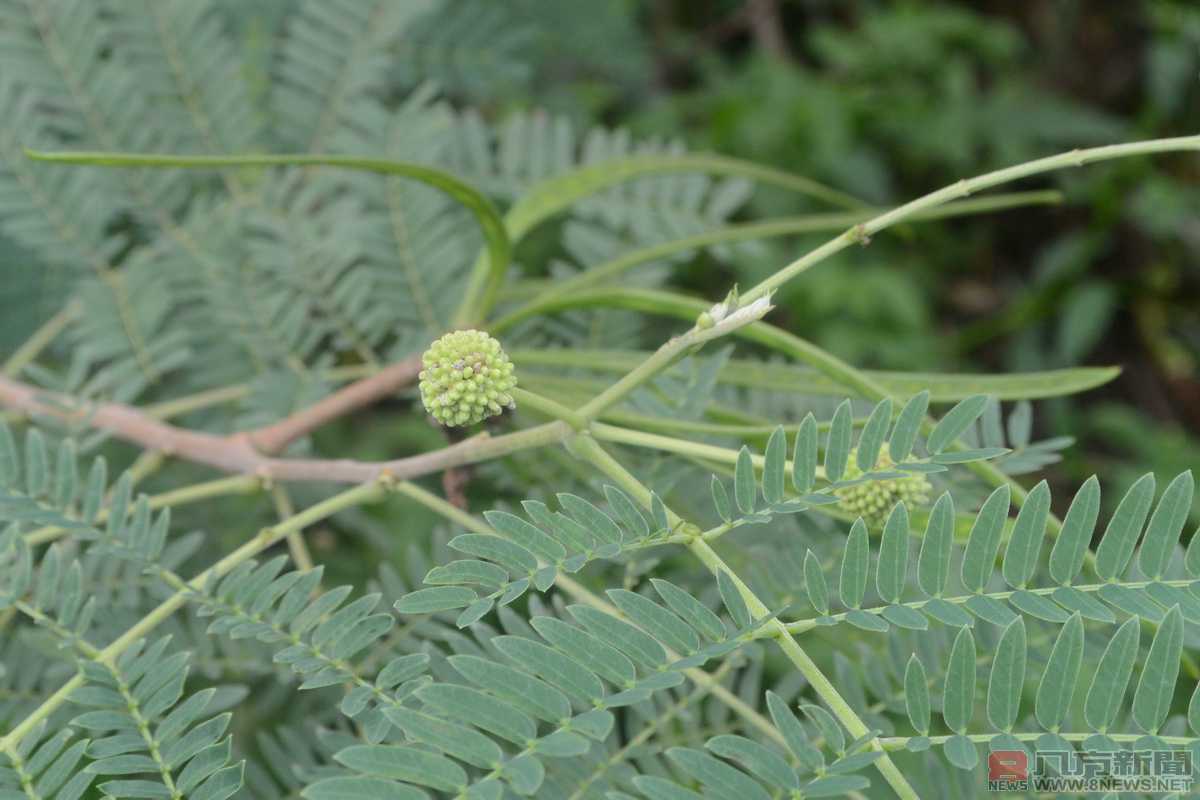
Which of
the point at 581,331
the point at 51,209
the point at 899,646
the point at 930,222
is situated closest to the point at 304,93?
the point at 51,209

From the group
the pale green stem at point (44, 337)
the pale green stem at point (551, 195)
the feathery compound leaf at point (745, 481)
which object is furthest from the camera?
the pale green stem at point (44, 337)

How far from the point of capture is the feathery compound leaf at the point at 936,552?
1.91 ft

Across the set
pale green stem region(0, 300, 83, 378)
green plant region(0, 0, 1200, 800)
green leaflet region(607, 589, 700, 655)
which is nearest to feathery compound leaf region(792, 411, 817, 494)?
green plant region(0, 0, 1200, 800)

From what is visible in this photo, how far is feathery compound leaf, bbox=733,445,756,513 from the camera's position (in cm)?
58

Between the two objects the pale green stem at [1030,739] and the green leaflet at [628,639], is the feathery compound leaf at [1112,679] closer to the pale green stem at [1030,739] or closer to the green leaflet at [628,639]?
the pale green stem at [1030,739]

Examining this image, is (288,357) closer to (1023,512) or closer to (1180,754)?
(1023,512)

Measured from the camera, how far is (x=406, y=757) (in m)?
0.49

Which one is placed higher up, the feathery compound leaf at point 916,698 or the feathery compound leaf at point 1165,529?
the feathery compound leaf at point 1165,529

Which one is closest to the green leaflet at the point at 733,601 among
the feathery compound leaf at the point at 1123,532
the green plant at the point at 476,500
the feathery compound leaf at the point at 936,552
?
the green plant at the point at 476,500

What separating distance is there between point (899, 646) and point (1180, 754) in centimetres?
21

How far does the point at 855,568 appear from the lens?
1.93ft

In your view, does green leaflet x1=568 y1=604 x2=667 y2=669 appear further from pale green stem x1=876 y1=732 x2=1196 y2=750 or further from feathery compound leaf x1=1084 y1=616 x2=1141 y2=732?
feathery compound leaf x1=1084 y1=616 x2=1141 y2=732

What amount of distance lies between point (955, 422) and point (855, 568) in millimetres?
103

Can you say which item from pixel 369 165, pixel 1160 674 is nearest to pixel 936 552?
pixel 1160 674
